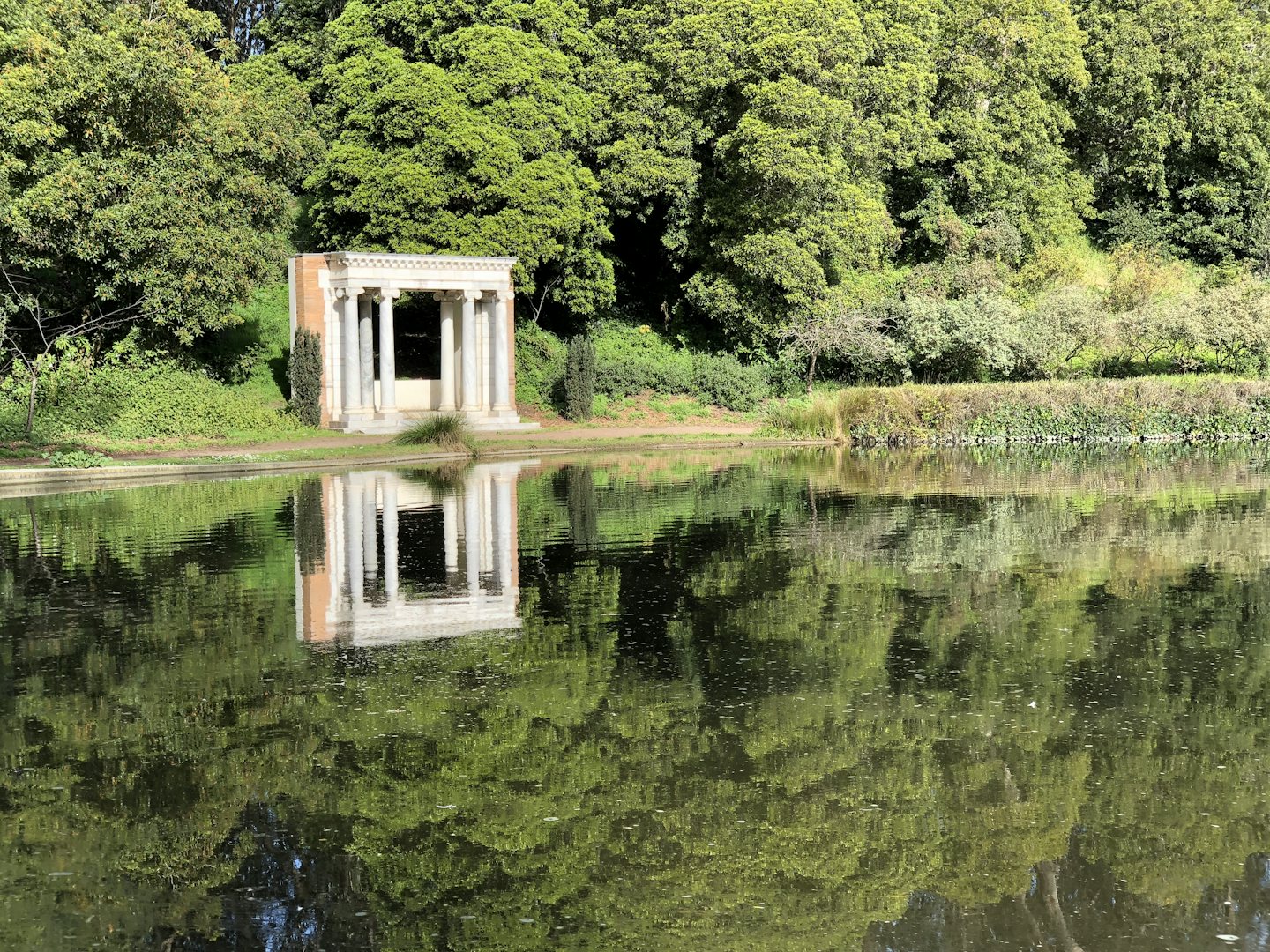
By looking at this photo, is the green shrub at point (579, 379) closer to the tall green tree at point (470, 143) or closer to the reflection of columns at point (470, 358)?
the tall green tree at point (470, 143)

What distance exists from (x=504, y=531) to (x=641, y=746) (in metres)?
10.6

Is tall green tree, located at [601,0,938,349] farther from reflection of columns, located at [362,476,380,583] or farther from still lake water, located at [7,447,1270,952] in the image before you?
still lake water, located at [7,447,1270,952]

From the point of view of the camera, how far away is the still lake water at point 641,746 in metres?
5.80

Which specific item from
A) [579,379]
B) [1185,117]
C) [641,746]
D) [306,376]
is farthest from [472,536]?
[1185,117]

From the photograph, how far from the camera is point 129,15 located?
3525cm

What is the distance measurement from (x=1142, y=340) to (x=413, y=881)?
42.7 metres

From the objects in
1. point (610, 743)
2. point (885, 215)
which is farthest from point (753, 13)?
point (610, 743)

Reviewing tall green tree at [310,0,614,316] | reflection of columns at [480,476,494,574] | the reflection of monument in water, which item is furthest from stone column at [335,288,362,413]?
the reflection of monument in water

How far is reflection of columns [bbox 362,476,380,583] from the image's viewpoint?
14992mm

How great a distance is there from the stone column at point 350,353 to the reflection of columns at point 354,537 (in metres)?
12.4

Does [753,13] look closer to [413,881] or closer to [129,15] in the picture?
[129,15]

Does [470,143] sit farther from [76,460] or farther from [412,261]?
[76,460]

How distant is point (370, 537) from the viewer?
17.8 m

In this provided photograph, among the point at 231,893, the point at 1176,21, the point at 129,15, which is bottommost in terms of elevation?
the point at 231,893
